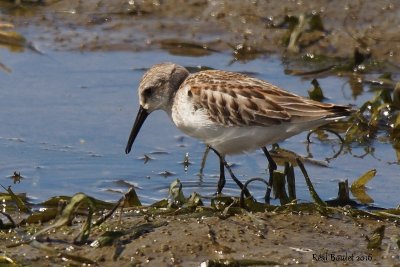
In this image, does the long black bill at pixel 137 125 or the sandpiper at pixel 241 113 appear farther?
the long black bill at pixel 137 125

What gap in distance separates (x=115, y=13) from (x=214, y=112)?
15.6ft

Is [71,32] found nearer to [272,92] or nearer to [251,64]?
[251,64]

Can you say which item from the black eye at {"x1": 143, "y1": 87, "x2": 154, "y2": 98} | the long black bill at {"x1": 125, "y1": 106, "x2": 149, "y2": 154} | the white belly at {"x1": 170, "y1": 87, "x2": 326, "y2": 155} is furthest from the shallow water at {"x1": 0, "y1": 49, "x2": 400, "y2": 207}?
the black eye at {"x1": 143, "y1": 87, "x2": 154, "y2": 98}

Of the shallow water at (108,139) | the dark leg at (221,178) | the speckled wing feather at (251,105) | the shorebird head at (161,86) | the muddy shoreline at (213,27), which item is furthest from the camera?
the muddy shoreline at (213,27)

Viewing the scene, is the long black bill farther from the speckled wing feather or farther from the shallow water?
the speckled wing feather

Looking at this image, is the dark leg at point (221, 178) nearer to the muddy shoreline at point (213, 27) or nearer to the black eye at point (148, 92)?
the black eye at point (148, 92)

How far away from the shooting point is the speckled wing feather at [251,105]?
7.57m

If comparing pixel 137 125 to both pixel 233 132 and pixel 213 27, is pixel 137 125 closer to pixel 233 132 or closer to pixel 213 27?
pixel 233 132

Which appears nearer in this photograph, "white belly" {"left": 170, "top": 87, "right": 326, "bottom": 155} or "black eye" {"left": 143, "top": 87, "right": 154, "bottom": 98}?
"white belly" {"left": 170, "top": 87, "right": 326, "bottom": 155}

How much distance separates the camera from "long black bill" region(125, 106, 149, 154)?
27.5 feet

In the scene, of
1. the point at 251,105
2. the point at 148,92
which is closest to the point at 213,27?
the point at 148,92

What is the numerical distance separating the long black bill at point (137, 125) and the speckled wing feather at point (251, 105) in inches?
25.1

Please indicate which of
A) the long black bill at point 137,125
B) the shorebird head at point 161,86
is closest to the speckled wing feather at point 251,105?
the shorebird head at point 161,86

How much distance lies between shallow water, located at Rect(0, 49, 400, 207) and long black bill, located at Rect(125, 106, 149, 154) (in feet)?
0.67
